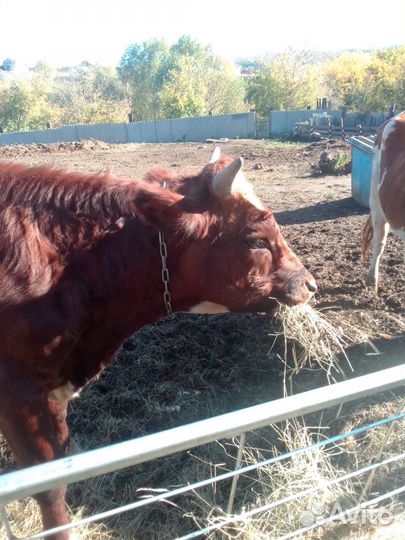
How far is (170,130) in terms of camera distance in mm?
34031

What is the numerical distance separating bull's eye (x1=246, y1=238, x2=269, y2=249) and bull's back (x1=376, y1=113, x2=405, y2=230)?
279 centimetres

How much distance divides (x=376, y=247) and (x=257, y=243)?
3.52m

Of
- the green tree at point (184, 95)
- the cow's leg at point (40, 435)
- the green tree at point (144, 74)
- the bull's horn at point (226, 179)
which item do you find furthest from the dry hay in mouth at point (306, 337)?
the green tree at point (144, 74)

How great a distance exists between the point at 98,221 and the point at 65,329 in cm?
52

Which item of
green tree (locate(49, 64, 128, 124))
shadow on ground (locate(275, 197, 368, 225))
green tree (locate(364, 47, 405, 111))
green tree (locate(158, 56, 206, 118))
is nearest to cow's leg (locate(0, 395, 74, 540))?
shadow on ground (locate(275, 197, 368, 225))

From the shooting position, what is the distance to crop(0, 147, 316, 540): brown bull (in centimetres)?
202

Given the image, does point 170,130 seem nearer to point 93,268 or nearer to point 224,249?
point 224,249

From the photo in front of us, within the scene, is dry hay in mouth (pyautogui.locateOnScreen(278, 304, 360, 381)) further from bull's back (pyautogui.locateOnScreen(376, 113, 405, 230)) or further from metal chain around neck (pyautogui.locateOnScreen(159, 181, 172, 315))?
metal chain around neck (pyautogui.locateOnScreen(159, 181, 172, 315))

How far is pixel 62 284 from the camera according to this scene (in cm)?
207

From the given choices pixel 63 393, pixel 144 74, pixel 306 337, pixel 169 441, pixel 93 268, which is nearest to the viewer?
pixel 169 441

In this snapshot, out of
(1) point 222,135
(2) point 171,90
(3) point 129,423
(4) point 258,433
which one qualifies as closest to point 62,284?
(3) point 129,423

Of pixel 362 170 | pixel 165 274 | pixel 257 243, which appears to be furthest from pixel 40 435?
pixel 362 170

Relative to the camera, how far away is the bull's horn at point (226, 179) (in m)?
2.11

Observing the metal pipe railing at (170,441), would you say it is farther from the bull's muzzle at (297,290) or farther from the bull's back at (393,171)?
the bull's back at (393,171)
